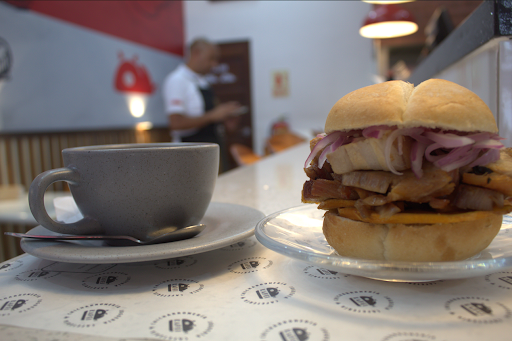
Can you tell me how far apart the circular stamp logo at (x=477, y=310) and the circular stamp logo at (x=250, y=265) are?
9.6 inches

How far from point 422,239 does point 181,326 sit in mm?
298

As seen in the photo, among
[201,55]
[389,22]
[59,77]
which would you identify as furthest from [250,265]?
[59,77]

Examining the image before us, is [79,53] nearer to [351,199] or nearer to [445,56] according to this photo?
[445,56]

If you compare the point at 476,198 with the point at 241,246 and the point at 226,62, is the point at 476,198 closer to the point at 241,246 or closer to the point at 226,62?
the point at 241,246

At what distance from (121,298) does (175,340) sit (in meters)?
0.13

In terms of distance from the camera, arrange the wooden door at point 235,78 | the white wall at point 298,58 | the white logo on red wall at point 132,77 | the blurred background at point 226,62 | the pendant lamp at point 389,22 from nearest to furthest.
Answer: the blurred background at point 226,62 → the pendant lamp at point 389,22 → the white logo on red wall at point 132,77 → the white wall at point 298,58 → the wooden door at point 235,78

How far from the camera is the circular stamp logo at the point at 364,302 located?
1.32ft

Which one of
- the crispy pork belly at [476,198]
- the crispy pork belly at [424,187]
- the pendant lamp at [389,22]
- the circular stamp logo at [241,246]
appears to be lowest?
the circular stamp logo at [241,246]

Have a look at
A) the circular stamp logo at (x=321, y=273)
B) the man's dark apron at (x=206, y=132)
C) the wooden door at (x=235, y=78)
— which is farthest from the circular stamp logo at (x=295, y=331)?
the wooden door at (x=235, y=78)

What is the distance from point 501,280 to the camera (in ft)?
1.51

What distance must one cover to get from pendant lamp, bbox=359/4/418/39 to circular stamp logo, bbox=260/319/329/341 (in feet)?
9.53

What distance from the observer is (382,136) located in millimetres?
473

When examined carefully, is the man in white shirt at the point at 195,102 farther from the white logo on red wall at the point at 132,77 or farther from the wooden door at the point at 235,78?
the wooden door at the point at 235,78

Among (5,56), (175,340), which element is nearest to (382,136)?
(175,340)
